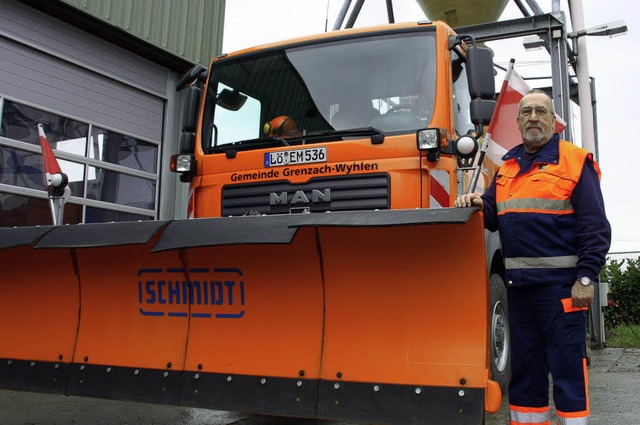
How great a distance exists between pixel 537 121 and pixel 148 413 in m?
3.58

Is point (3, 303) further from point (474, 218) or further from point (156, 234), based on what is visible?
point (474, 218)

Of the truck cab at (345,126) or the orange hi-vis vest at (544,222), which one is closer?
the orange hi-vis vest at (544,222)

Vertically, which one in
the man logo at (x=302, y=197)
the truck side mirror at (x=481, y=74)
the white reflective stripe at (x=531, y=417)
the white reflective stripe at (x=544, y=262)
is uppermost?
the truck side mirror at (x=481, y=74)

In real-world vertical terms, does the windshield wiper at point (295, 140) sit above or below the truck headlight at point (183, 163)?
above

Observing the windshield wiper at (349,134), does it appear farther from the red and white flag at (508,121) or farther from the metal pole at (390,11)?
the metal pole at (390,11)

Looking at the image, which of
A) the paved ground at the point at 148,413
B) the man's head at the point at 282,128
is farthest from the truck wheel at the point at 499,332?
the man's head at the point at 282,128

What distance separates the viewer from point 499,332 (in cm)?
451

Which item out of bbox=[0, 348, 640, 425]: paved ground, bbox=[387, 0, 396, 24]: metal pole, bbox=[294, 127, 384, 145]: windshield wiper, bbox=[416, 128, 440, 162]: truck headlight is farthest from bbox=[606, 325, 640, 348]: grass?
bbox=[294, 127, 384, 145]: windshield wiper

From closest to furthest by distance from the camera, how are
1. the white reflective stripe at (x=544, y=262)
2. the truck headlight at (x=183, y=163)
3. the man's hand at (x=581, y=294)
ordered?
the man's hand at (x=581, y=294)
the white reflective stripe at (x=544, y=262)
the truck headlight at (x=183, y=163)

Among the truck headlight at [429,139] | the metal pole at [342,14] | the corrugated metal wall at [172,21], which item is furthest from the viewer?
the corrugated metal wall at [172,21]

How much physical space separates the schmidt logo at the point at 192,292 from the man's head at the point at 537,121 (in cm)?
169

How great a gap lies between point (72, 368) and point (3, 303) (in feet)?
2.85

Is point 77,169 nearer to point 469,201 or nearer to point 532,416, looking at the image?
point 469,201

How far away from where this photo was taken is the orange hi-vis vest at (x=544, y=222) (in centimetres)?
296
